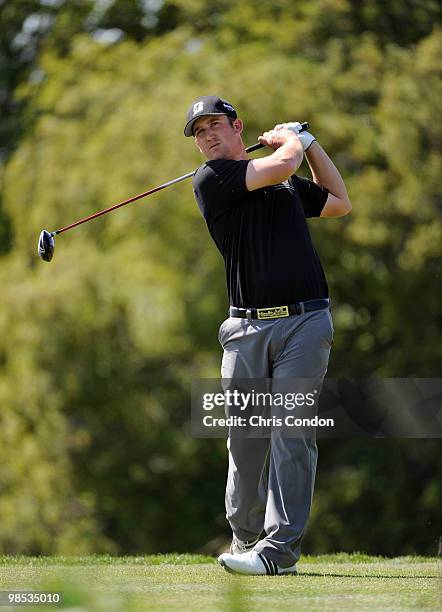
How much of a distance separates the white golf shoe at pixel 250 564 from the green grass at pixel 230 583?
52 mm

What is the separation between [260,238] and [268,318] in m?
0.32

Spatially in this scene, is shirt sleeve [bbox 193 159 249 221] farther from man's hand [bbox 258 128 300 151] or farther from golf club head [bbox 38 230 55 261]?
golf club head [bbox 38 230 55 261]

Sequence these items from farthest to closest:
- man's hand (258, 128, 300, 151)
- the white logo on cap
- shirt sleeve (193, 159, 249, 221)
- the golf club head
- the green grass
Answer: the golf club head
the white logo on cap
man's hand (258, 128, 300, 151)
shirt sleeve (193, 159, 249, 221)
the green grass

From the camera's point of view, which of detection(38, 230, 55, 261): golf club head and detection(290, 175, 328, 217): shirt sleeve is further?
detection(38, 230, 55, 261): golf club head

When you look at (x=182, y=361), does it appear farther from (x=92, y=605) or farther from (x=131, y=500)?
(x=92, y=605)

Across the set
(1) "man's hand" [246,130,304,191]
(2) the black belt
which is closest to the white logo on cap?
(1) "man's hand" [246,130,304,191]

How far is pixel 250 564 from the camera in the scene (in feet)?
15.9

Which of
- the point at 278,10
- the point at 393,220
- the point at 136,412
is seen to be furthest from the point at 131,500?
the point at 278,10

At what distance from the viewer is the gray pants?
495cm

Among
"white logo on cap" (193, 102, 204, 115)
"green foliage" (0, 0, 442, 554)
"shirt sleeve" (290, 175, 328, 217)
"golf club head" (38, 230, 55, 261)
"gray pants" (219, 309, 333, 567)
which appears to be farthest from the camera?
"green foliage" (0, 0, 442, 554)

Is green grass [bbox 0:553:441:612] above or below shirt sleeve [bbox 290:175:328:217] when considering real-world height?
below

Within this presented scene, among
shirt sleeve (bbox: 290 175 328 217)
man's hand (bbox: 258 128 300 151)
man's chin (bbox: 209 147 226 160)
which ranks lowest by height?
shirt sleeve (bbox: 290 175 328 217)

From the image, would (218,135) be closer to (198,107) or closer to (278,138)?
(198,107)

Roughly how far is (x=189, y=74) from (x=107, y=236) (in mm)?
2428
